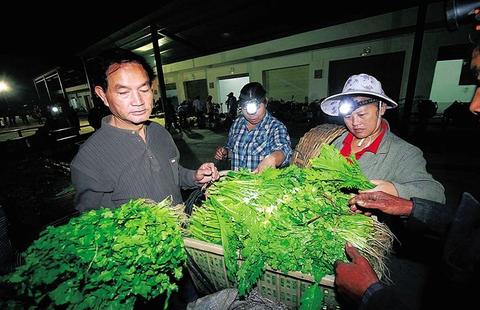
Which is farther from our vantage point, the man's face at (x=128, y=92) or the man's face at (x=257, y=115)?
the man's face at (x=257, y=115)

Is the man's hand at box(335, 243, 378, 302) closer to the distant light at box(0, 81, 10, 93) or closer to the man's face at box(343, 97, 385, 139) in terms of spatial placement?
the man's face at box(343, 97, 385, 139)

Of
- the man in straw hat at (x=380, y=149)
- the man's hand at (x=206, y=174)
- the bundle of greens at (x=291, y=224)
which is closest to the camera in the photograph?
the bundle of greens at (x=291, y=224)

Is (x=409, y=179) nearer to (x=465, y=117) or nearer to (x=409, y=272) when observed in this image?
(x=409, y=272)

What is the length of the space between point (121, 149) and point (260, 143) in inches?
72.3

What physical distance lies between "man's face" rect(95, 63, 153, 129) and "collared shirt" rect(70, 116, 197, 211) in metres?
0.18

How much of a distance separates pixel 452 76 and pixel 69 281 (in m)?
18.7

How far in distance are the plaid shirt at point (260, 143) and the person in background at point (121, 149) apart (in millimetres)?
1149

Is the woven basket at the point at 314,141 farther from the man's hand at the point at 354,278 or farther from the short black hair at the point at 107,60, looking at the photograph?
the short black hair at the point at 107,60

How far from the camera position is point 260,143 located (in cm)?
320

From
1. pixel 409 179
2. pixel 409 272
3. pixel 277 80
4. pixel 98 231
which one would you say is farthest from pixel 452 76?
pixel 98 231

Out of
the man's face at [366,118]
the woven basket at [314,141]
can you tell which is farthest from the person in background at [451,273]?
the woven basket at [314,141]

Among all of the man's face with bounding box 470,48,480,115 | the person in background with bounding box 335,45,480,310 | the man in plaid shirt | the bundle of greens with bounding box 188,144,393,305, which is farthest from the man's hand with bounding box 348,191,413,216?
the man in plaid shirt

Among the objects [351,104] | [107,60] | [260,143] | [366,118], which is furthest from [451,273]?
[107,60]

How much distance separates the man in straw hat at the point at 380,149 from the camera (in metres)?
1.85
